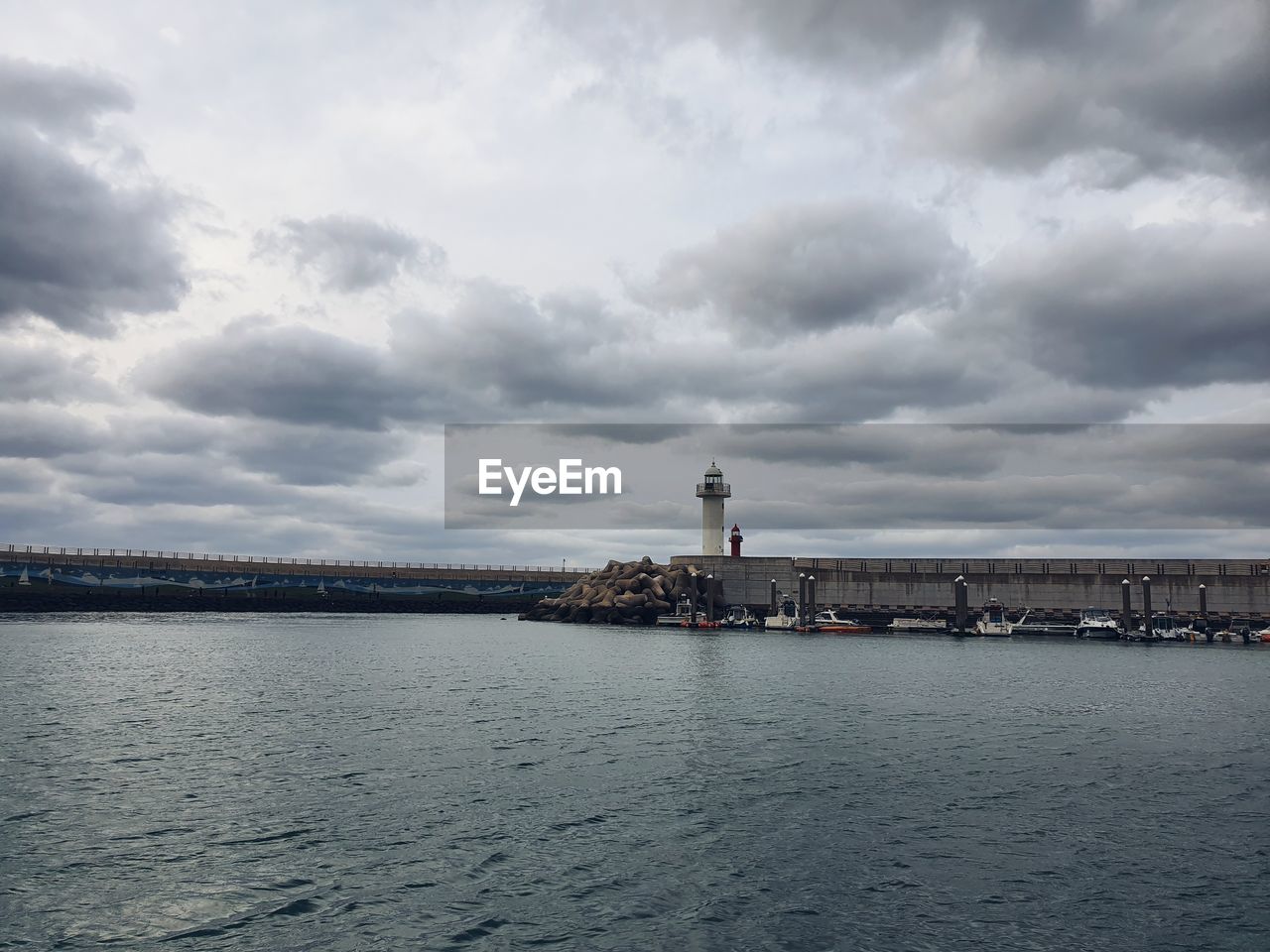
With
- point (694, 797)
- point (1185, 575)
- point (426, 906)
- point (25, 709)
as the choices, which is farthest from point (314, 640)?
point (1185, 575)

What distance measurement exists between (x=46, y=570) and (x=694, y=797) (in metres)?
138

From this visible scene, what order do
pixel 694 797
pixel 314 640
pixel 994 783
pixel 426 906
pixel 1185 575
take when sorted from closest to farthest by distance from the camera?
pixel 426 906 → pixel 694 797 → pixel 994 783 → pixel 314 640 → pixel 1185 575

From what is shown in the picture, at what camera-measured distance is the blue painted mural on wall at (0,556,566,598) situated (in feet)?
423

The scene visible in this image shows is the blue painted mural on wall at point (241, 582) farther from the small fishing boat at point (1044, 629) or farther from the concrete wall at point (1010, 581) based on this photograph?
the small fishing boat at point (1044, 629)

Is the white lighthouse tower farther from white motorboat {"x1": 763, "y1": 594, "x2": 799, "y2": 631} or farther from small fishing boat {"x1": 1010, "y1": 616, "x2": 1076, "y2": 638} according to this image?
small fishing boat {"x1": 1010, "y1": 616, "x2": 1076, "y2": 638}

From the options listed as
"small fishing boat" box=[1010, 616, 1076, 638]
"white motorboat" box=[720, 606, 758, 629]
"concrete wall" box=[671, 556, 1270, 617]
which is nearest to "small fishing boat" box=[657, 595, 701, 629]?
"white motorboat" box=[720, 606, 758, 629]

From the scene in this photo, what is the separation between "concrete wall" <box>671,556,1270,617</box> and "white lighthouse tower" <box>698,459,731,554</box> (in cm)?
256

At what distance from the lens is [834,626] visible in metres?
103

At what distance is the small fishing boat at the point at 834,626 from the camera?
103 m

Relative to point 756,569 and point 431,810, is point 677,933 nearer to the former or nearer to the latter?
point 431,810

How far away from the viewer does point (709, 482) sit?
119438 millimetres

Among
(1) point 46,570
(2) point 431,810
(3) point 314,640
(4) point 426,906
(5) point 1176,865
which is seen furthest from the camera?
(1) point 46,570

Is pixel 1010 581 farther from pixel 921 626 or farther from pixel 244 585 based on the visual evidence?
pixel 244 585

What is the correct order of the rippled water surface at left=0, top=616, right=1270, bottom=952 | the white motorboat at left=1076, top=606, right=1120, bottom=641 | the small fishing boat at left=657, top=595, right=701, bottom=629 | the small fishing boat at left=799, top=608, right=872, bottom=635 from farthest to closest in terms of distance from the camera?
1. the small fishing boat at left=657, top=595, right=701, bottom=629
2. the small fishing boat at left=799, top=608, right=872, bottom=635
3. the white motorboat at left=1076, top=606, right=1120, bottom=641
4. the rippled water surface at left=0, top=616, right=1270, bottom=952
